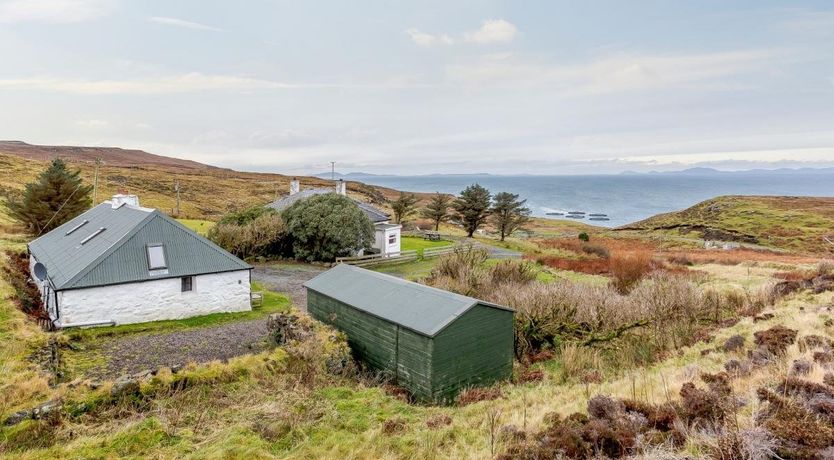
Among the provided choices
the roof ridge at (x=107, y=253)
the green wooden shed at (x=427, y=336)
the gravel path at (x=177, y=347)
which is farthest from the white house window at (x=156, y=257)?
the green wooden shed at (x=427, y=336)

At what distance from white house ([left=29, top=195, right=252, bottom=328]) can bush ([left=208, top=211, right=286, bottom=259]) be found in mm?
10796

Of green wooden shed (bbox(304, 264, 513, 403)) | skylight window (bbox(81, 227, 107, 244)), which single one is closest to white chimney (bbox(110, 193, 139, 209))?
skylight window (bbox(81, 227, 107, 244))

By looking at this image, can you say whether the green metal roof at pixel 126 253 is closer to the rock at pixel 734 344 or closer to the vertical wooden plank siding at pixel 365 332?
the vertical wooden plank siding at pixel 365 332

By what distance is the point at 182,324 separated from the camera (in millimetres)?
20203

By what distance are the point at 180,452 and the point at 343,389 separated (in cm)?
432

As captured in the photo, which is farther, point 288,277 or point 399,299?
point 288,277

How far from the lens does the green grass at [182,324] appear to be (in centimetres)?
1823

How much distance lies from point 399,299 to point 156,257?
41.5 ft

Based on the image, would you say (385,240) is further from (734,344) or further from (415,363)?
(734,344)

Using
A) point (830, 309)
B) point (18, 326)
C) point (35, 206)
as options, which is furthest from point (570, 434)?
point (35, 206)

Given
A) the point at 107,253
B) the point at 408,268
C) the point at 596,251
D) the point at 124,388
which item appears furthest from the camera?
the point at 596,251

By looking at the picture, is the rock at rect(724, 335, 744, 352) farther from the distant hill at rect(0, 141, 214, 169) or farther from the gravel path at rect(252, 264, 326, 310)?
the distant hill at rect(0, 141, 214, 169)

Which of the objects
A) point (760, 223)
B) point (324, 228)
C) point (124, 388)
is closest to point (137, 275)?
point (124, 388)

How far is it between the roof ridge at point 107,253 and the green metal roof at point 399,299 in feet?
30.0
